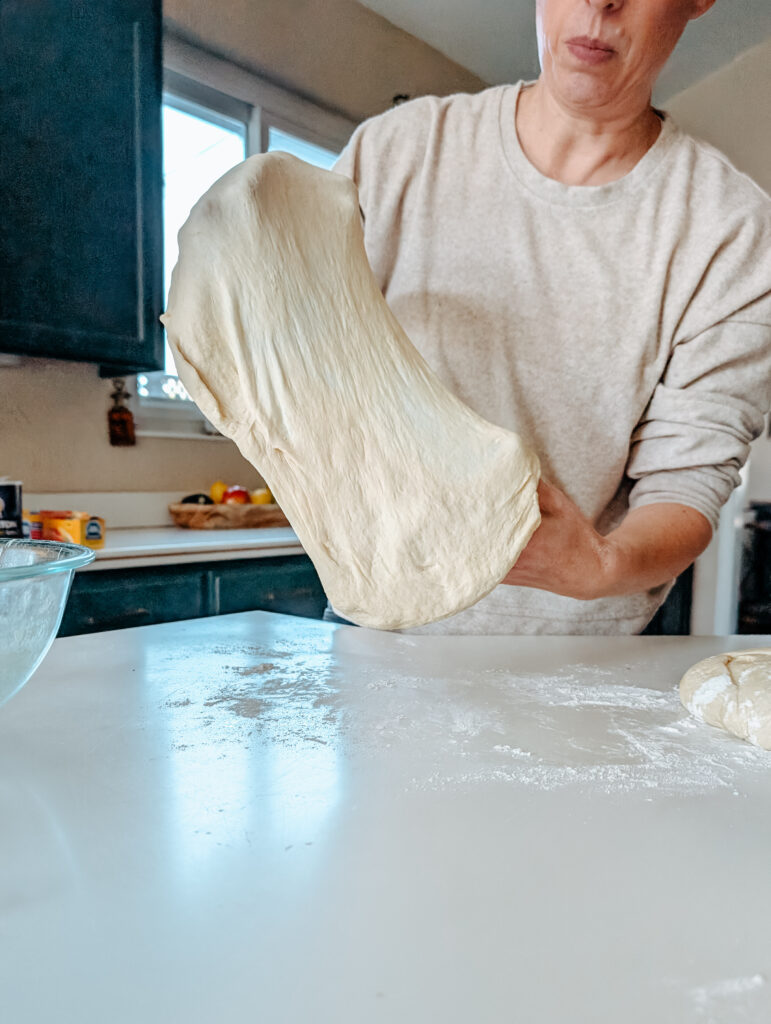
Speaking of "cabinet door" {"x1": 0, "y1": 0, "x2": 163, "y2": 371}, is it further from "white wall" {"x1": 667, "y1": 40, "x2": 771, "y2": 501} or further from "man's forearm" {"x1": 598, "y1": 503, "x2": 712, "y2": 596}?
"white wall" {"x1": 667, "y1": 40, "x2": 771, "y2": 501}

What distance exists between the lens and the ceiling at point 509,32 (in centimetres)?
286

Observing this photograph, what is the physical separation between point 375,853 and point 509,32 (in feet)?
10.8

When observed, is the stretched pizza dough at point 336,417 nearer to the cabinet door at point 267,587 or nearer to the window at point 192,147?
the cabinet door at point 267,587

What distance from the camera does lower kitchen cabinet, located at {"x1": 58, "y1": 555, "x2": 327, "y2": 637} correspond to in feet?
5.19

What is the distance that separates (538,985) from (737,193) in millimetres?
1024

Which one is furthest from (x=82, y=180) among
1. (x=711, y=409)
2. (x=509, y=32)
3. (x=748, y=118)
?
(x=748, y=118)

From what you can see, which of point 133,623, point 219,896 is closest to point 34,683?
point 219,896

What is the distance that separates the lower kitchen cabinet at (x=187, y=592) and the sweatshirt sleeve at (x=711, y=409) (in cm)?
96

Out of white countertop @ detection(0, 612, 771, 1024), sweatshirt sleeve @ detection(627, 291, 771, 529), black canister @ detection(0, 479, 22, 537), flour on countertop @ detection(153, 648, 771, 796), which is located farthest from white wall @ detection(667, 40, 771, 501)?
white countertop @ detection(0, 612, 771, 1024)

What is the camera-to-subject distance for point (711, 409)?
101cm

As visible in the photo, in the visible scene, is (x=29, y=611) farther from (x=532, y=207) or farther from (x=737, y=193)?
Result: (x=737, y=193)

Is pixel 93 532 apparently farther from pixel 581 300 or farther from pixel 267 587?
pixel 581 300

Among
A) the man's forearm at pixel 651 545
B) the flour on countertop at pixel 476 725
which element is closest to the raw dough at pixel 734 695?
the flour on countertop at pixel 476 725

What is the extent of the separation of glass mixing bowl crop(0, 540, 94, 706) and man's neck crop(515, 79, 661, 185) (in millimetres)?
822
